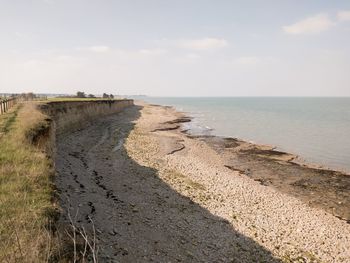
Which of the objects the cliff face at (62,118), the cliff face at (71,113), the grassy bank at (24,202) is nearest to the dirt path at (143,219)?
the grassy bank at (24,202)

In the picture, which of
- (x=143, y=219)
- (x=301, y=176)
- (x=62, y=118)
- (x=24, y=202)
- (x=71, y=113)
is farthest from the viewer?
(x=71, y=113)

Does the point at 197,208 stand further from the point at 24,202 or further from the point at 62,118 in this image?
the point at 62,118

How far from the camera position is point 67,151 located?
29672 millimetres

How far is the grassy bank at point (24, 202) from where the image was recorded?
625 centimetres

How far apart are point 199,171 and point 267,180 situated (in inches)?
232

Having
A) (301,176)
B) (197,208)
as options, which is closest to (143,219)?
(197,208)

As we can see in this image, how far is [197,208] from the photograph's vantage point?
17609 mm

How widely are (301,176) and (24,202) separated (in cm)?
2358

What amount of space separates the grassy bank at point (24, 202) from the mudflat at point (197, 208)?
1.62 meters

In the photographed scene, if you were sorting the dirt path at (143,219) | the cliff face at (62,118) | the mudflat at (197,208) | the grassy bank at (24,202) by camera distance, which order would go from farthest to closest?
the cliff face at (62,118) < the mudflat at (197,208) < the dirt path at (143,219) < the grassy bank at (24,202)

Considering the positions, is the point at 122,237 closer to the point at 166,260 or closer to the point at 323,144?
the point at 166,260

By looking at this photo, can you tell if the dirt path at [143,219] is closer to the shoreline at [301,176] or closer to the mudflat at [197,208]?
the mudflat at [197,208]

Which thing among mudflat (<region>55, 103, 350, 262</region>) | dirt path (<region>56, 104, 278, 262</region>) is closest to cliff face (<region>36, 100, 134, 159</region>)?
mudflat (<region>55, 103, 350, 262</region>)

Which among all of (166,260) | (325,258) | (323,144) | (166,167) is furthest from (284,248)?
(323,144)
